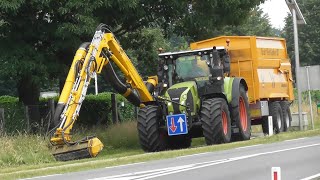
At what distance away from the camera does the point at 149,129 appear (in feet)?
74.2

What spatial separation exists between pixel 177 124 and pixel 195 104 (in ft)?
3.83

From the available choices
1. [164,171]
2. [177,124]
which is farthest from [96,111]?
[164,171]

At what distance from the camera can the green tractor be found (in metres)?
22.5

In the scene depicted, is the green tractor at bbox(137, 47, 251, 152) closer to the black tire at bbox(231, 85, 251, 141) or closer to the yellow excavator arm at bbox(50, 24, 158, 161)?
the black tire at bbox(231, 85, 251, 141)

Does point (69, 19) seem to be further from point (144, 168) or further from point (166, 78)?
point (144, 168)

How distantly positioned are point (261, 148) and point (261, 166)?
5.34 meters

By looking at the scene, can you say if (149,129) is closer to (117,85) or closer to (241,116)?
(117,85)

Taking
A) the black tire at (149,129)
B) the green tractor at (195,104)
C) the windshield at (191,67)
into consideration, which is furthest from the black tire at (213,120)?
the windshield at (191,67)

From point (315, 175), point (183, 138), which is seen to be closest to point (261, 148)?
point (183, 138)

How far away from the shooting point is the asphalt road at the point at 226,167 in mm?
14156

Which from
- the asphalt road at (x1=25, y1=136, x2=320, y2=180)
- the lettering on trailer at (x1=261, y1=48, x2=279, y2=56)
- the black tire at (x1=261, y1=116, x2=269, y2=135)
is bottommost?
the asphalt road at (x1=25, y1=136, x2=320, y2=180)

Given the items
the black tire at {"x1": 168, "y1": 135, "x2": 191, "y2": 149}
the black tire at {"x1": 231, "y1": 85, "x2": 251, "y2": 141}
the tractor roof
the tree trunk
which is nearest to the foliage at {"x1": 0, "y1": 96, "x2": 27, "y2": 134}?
the tree trunk

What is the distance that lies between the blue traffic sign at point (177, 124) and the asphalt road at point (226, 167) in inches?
94.1

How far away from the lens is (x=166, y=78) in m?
24.9
